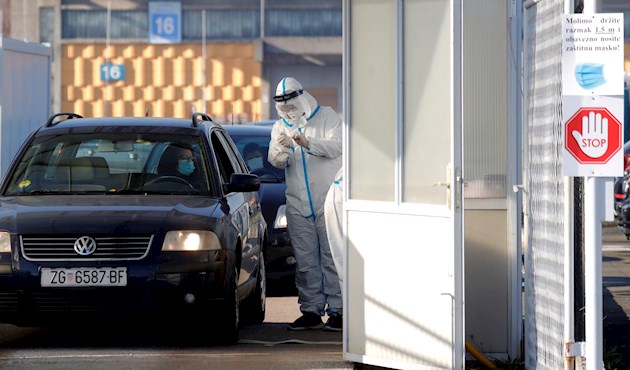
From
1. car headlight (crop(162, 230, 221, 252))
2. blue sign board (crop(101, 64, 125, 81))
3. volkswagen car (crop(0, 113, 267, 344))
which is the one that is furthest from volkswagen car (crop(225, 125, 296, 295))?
blue sign board (crop(101, 64, 125, 81))

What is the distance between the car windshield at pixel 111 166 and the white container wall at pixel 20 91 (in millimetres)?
6902

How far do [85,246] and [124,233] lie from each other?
0.81ft

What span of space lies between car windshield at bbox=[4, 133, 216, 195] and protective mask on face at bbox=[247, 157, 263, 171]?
3666 millimetres

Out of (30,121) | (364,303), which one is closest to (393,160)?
(364,303)

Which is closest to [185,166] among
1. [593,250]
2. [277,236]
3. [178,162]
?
[178,162]

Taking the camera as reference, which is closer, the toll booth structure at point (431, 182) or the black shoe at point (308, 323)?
the toll booth structure at point (431, 182)

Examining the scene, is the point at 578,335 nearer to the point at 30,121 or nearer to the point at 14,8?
the point at 30,121

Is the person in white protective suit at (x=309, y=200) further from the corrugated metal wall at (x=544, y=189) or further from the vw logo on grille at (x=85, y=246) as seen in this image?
the corrugated metal wall at (x=544, y=189)

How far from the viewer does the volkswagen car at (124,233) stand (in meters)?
9.25

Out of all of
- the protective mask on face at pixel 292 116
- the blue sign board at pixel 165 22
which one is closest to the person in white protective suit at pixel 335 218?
the protective mask on face at pixel 292 116

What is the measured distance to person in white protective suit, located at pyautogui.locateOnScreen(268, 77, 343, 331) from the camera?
10742 mm

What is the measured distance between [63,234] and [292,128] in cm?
219

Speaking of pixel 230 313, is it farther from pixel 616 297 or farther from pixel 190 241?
pixel 616 297

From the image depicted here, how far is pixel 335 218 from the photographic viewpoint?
10266 millimetres
